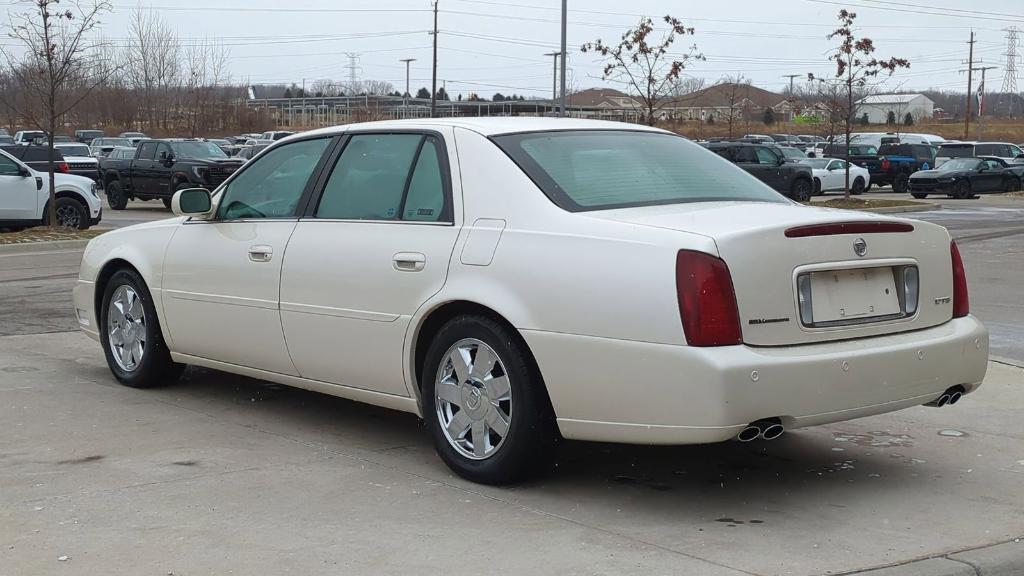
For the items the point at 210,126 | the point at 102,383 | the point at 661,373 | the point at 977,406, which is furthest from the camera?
the point at 210,126

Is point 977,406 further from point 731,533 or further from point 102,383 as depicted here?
point 102,383

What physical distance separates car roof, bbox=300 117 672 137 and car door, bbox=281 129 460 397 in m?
0.08

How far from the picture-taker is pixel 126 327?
7.37 m

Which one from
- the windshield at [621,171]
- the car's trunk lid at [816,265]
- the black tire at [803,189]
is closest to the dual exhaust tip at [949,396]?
the car's trunk lid at [816,265]

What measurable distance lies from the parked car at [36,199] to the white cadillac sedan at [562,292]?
14.6m

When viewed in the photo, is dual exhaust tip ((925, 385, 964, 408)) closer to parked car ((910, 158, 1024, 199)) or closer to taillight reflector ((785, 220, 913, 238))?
taillight reflector ((785, 220, 913, 238))

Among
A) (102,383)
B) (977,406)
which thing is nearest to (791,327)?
(977,406)

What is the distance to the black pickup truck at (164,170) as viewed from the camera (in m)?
27.8

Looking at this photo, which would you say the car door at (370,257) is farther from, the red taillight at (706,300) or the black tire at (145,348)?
the black tire at (145,348)

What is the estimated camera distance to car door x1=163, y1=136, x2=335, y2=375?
624 centimetres

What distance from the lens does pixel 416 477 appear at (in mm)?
5402

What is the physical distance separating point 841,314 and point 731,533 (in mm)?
964

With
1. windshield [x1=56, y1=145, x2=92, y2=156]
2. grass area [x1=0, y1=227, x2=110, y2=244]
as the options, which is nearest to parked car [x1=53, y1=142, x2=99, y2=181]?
windshield [x1=56, y1=145, x2=92, y2=156]

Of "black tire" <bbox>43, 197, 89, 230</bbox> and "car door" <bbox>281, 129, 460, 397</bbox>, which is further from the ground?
"car door" <bbox>281, 129, 460, 397</bbox>
